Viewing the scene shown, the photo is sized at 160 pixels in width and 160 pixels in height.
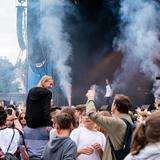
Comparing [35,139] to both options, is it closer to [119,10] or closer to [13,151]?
[13,151]

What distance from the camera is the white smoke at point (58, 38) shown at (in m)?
16.6

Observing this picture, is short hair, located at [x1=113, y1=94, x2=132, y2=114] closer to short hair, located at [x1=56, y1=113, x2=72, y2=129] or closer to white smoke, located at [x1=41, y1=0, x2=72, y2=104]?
short hair, located at [x1=56, y1=113, x2=72, y2=129]

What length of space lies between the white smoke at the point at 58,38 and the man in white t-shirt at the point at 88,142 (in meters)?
12.1

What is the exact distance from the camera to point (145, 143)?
2.56 meters

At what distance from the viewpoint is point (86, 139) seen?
4.59 m

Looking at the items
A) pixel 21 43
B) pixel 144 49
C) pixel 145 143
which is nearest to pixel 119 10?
pixel 144 49

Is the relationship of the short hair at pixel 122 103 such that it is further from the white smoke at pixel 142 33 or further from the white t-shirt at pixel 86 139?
the white smoke at pixel 142 33

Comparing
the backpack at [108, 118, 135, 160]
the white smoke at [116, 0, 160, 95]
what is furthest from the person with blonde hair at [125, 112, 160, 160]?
the white smoke at [116, 0, 160, 95]

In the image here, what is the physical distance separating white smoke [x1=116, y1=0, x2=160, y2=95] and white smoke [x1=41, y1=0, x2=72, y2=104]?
251 cm

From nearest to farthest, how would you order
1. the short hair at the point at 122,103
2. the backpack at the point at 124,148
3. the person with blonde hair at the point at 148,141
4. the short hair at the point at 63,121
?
the person with blonde hair at the point at 148,141 → the short hair at the point at 63,121 → the backpack at the point at 124,148 → the short hair at the point at 122,103

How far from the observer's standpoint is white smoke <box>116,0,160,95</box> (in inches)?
722

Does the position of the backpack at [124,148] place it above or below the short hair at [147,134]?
below

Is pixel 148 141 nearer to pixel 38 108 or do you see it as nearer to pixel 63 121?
pixel 63 121

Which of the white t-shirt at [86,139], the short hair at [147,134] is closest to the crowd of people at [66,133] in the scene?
the white t-shirt at [86,139]
